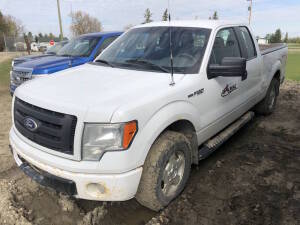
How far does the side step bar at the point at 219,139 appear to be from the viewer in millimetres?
3358

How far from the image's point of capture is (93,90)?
2574mm

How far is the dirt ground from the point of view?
2.74 meters

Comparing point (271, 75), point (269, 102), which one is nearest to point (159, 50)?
point (271, 75)

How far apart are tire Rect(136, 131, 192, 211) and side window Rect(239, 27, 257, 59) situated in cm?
233

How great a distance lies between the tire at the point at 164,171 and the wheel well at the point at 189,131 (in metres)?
0.15

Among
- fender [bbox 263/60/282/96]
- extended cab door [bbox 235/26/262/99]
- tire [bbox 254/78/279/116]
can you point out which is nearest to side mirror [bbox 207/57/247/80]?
extended cab door [bbox 235/26/262/99]

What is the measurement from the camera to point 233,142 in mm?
4637

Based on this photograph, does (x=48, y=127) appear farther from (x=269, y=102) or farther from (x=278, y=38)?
(x=278, y=38)

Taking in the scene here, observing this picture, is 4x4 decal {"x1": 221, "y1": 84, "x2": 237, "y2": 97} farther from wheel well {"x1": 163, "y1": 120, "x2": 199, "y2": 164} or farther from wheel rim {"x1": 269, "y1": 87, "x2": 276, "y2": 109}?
wheel rim {"x1": 269, "y1": 87, "x2": 276, "y2": 109}

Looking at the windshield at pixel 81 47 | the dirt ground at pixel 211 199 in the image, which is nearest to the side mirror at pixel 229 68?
the dirt ground at pixel 211 199

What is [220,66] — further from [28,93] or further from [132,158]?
[28,93]

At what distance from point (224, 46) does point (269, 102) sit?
257cm

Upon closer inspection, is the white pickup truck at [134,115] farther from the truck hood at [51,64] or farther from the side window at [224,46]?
the truck hood at [51,64]

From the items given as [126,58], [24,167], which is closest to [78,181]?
[24,167]
